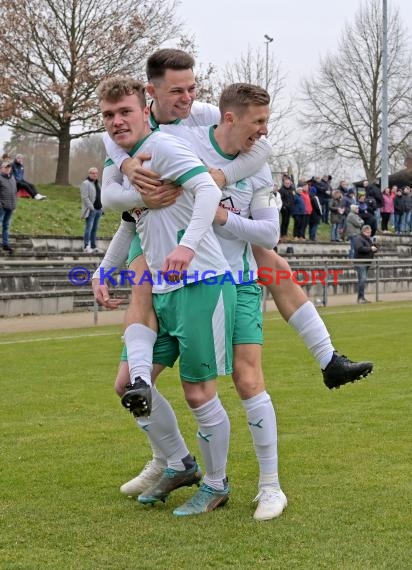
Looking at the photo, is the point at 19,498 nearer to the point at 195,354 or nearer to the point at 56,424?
the point at 195,354

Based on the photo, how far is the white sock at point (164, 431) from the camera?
530 centimetres

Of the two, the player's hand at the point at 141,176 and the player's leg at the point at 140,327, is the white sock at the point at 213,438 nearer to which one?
the player's leg at the point at 140,327

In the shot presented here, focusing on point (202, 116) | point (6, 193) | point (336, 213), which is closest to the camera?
point (202, 116)

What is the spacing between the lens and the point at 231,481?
5.77 meters

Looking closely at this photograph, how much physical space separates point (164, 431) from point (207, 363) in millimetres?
586

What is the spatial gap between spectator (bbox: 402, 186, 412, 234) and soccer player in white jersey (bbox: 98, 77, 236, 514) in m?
32.8

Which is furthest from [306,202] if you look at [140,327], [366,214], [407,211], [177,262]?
[177,262]

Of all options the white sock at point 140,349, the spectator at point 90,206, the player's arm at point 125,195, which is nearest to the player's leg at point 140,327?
the white sock at point 140,349

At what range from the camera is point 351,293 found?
27031 mm

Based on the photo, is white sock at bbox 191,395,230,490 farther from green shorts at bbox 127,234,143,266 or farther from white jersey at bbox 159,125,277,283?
green shorts at bbox 127,234,143,266

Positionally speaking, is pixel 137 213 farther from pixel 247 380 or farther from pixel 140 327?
pixel 247 380

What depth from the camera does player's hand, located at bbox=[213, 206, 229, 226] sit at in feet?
16.7

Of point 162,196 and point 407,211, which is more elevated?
point 407,211

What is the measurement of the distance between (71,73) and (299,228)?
42.1 feet
